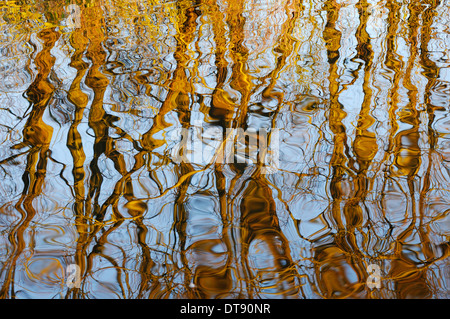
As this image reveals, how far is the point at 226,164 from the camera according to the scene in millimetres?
1705

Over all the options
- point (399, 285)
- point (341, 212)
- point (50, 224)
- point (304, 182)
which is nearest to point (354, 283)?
point (399, 285)

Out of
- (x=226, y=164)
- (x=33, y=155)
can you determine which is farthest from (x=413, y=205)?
(x=33, y=155)

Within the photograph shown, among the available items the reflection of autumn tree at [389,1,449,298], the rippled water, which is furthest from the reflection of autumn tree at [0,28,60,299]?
the reflection of autumn tree at [389,1,449,298]

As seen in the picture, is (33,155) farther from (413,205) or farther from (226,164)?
(413,205)

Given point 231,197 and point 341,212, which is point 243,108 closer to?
Result: point 231,197

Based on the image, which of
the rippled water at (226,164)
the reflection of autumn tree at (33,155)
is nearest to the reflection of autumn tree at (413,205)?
the rippled water at (226,164)

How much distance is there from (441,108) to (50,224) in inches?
64.9

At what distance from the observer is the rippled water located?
127 cm

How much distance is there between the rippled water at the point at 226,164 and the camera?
1.27 metres

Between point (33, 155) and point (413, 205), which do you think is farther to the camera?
point (33, 155)

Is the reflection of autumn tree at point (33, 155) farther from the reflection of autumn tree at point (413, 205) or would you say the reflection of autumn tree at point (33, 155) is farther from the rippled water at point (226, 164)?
the reflection of autumn tree at point (413, 205)

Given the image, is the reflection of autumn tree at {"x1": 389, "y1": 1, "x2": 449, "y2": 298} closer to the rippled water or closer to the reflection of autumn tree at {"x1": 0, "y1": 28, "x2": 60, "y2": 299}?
the rippled water
